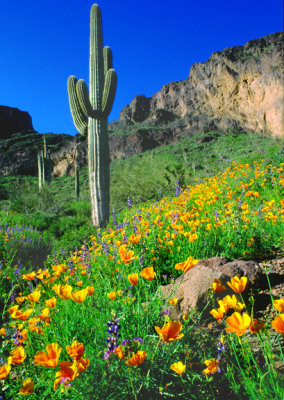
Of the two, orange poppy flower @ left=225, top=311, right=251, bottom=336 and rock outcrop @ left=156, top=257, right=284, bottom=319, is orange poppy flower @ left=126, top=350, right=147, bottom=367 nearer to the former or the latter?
orange poppy flower @ left=225, top=311, right=251, bottom=336

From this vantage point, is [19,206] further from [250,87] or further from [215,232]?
[250,87]

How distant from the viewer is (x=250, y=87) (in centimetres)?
5172

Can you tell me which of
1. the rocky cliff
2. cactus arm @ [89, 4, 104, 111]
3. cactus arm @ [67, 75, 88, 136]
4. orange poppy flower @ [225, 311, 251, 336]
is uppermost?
the rocky cliff

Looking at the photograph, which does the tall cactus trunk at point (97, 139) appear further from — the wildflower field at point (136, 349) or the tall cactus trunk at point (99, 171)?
the wildflower field at point (136, 349)

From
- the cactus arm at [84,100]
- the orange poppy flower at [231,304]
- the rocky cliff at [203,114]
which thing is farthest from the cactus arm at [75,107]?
the rocky cliff at [203,114]

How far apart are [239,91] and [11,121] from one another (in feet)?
174

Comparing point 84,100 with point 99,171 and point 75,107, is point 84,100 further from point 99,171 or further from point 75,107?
point 99,171

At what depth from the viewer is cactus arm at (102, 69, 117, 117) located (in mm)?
8781

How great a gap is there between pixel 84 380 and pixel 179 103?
77056 millimetres

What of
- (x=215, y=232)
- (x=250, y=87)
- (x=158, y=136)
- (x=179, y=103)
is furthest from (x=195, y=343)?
(x=179, y=103)

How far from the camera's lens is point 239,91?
2137 inches

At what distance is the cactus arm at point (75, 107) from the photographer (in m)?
9.09

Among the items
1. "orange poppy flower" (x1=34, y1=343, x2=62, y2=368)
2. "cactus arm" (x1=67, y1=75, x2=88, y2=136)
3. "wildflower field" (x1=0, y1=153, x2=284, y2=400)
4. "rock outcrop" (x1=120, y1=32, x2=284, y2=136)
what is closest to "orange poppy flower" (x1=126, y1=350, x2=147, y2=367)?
"wildflower field" (x1=0, y1=153, x2=284, y2=400)

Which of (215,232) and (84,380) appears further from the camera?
(215,232)
